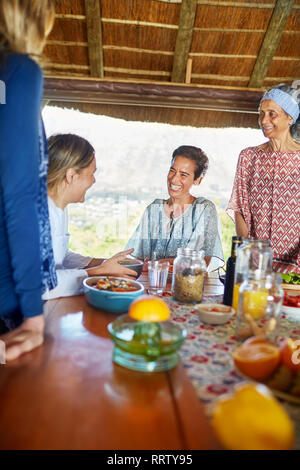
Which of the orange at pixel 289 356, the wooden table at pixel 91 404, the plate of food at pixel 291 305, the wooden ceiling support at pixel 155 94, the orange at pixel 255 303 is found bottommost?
the wooden table at pixel 91 404

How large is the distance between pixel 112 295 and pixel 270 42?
10.1 feet

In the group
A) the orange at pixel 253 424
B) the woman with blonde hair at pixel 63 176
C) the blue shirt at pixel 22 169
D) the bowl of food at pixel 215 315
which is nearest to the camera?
the orange at pixel 253 424

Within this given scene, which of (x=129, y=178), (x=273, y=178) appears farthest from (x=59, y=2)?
(x=273, y=178)

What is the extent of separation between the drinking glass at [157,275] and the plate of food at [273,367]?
0.70 meters

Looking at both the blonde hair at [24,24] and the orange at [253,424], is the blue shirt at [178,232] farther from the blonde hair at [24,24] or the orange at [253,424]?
the orange at [253,424]

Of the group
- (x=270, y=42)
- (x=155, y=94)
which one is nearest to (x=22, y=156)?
(x=155, y=94)

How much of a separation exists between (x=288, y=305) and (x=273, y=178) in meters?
1.46

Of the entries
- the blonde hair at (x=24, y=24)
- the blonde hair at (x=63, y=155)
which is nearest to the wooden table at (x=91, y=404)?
the blonde hair at (x=24, y=24)

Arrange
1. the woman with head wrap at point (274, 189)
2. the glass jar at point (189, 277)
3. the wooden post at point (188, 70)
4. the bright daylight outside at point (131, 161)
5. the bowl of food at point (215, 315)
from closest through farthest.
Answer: the bowl of food at point (215, 315), the glass jar at point (189, 277), the woman with head wrap at point (274, 189), the wooden post at point (188, 70), the bright daylight outside at point (131, 161)

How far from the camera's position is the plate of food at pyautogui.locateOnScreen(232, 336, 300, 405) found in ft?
2.66

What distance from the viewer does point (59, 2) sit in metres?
3.24

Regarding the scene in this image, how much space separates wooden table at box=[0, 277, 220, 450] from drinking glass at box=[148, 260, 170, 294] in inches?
22.5

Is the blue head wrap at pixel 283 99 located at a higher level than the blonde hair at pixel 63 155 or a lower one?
higher

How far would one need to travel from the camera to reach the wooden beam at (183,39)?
10.6 feet
